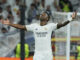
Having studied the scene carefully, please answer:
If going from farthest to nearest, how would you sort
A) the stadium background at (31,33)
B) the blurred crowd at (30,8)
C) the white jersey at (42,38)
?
the blurred crowd at (30,8) → the stadium background at (31,33) → the white jersey at (42,38)

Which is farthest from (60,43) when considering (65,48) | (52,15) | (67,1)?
(67,1)

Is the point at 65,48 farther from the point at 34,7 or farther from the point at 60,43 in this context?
the point at 34,7

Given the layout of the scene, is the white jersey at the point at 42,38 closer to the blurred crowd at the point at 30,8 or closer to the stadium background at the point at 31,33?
the stadium background at the point at 31,33

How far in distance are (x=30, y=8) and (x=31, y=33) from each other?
101 cm

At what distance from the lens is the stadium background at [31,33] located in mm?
7961

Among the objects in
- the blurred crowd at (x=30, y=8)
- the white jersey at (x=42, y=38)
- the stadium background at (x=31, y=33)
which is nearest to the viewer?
the white jersey at (x=42, y=38)

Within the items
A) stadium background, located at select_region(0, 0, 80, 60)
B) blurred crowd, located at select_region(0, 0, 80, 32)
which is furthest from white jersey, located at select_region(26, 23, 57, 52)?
blurred crowd, located at select_region(0, 0, 80, 32)

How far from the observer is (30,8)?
412 inches

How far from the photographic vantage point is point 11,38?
32.7 feet

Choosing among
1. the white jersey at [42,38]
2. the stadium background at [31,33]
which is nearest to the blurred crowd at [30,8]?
the stadium background at [31,33]

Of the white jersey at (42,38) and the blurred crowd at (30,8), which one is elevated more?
the blurred crowd at (30,8)

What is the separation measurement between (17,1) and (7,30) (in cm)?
127

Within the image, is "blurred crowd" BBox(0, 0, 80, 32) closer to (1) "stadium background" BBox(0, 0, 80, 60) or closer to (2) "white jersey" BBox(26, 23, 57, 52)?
(1) "stadium background" BBox(0, 0, 80, 60)

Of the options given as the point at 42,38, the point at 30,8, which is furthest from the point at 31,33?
the point at 42,38
